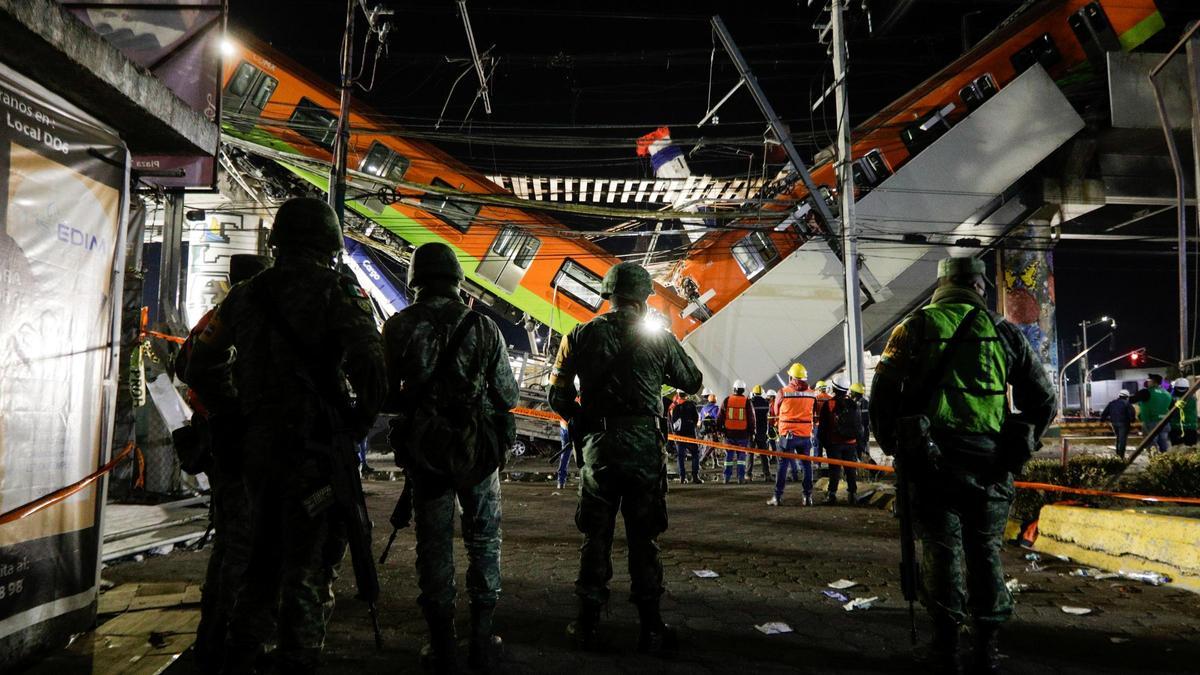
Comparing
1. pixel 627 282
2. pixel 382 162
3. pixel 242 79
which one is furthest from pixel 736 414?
pixel 242 79

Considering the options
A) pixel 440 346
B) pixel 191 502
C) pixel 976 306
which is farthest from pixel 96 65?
pixel 191 502

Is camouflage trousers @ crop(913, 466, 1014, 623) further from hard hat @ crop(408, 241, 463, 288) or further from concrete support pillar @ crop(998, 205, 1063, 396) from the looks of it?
concrete support pillar @ crop(998, 205, 1063, 396)

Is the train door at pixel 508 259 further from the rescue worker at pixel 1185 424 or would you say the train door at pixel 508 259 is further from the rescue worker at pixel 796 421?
the rescue worker at pixel 1185 424

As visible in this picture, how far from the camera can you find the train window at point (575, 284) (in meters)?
20.9

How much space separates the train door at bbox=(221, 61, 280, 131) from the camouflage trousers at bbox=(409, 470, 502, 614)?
1790cm

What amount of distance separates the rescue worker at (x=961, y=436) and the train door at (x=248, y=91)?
61.5 feet

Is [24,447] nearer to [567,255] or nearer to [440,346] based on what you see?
[440,346]

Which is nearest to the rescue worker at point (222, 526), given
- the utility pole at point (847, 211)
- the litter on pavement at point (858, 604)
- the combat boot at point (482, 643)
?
the combat boot at point (482, 643)

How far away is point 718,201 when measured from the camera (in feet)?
62.5

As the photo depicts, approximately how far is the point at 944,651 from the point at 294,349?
3292mm

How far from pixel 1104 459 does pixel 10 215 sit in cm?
995

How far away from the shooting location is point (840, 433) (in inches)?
401

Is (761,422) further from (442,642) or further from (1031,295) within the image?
(442,642)

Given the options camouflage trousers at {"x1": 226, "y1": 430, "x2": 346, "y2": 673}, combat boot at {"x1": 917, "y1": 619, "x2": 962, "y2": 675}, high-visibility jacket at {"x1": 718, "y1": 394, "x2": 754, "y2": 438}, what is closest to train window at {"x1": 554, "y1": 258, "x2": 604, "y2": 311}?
high-visibility jacket at {"x1": 718, "y1": 394, "x2": 754, "y2": 438}
